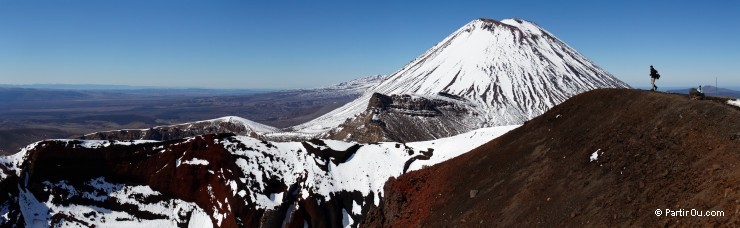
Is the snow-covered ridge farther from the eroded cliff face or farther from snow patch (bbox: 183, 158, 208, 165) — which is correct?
the eroded cliff face

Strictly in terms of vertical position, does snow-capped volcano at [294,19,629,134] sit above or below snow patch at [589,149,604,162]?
above

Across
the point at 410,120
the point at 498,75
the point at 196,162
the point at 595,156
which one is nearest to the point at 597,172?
the point at 595,156

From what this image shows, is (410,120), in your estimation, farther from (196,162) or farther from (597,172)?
(597,172)

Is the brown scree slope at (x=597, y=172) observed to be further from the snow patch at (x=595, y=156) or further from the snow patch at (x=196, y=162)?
the snow patch at (x=196, y=162)

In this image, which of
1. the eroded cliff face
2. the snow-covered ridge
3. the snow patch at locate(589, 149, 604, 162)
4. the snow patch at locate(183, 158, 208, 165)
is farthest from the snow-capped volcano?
the snow patch at locate(589, 149, 604, 162)

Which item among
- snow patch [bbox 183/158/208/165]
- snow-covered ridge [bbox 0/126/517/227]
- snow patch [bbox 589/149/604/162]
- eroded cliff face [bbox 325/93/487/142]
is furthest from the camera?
eroded cliff face [bbox 325/93/487/142]

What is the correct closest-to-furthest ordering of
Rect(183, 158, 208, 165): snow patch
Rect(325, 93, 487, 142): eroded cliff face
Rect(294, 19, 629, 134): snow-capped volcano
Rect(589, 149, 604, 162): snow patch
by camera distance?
Rect(589, 149, 604, 162): snow patch < Rect(183, 158, 208, 165): snow patch < Rect(325, 93, 487, 142): eroded cliff face < Rect(294, 19, 629, 134): snow-capped volcano

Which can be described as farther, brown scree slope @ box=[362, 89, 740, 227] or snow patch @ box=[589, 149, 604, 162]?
snow patch @ box=[589, 149, 604, 162]

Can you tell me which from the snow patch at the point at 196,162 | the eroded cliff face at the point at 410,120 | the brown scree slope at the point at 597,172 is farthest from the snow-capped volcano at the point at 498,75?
the brown scree slope at the point at 597,172
